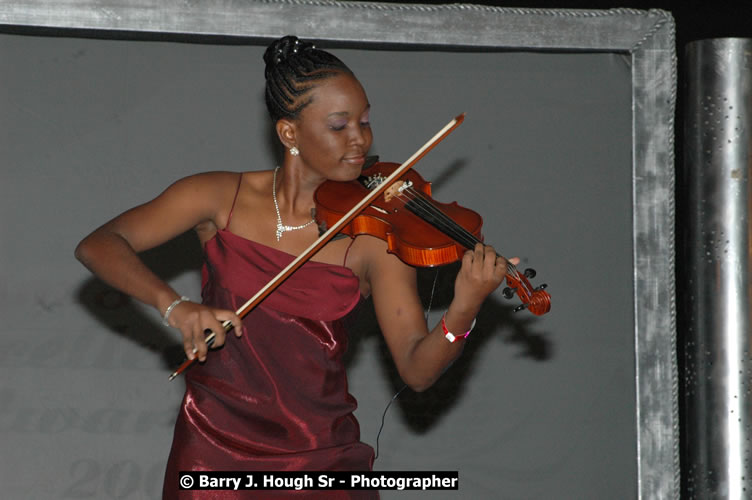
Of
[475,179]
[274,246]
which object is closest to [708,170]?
[475,179]

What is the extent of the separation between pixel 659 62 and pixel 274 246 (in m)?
1.14

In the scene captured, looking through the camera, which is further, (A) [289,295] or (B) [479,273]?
(A) [289,295]

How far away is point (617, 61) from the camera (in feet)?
8.13

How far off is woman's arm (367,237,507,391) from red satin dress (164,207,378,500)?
0.06 metres

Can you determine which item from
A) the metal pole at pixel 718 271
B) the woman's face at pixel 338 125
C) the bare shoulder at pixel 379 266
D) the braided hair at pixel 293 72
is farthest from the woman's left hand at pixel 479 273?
the metal pole at pixel 718 271

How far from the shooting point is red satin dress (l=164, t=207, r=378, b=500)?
65.6 inches

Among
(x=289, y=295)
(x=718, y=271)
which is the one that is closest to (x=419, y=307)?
(x=289, y=295)

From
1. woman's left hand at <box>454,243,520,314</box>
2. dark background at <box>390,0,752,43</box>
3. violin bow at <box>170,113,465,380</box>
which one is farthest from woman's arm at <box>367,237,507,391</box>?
dark background at <box>390,0,752,43</box>

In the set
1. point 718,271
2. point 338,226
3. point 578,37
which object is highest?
point 578,37

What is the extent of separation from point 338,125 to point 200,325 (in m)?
0.42

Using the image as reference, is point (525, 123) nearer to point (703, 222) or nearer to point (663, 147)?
point (663, 147)

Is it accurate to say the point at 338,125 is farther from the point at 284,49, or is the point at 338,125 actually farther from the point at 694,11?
the point at 694,11

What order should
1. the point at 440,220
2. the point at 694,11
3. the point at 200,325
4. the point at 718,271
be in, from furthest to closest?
1. the point at 694,11
2. the point at 718,271
3. the point at 440,220
4. the point at 200,325

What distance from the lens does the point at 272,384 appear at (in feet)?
5.55
